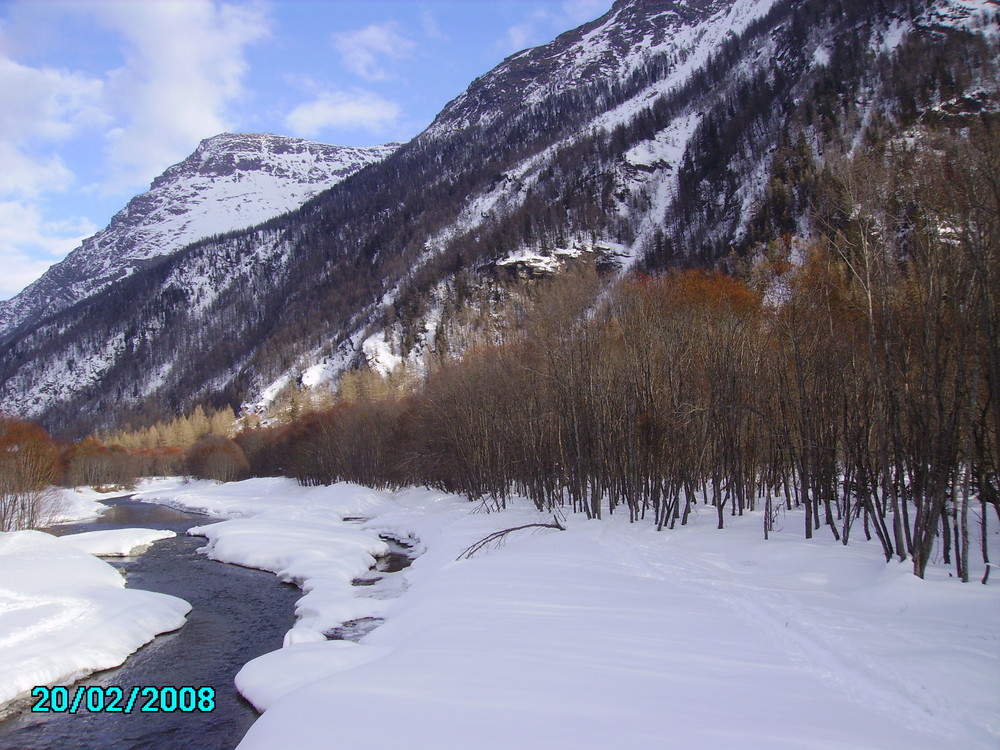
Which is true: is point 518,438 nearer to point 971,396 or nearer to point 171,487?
point 971,396

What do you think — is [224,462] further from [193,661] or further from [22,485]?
[193,661]

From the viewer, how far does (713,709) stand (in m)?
5.91

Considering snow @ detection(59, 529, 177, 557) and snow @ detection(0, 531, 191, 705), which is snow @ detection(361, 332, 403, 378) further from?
snow @ detection(0, 531, 191, 705)

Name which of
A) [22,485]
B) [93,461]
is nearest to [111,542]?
[22,485]

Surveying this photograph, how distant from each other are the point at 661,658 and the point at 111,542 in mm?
29812

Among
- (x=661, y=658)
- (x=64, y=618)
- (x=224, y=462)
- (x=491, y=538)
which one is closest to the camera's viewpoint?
(x=661, y=658)

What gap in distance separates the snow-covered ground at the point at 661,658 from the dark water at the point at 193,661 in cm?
89

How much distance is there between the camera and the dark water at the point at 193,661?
30.3 ft

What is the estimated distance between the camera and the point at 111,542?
2733 cm

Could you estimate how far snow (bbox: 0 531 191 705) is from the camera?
11305 mm

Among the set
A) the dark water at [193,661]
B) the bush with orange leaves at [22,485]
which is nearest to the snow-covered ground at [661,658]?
the dark water at [193,661]

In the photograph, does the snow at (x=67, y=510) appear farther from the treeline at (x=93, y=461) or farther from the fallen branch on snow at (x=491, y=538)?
the fallen branch on snow at (x=491, y=538)

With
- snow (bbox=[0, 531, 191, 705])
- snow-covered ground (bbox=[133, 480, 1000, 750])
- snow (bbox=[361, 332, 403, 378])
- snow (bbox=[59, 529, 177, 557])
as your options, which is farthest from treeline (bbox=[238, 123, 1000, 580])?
snow (bbox=[361, 332, 403, 378])

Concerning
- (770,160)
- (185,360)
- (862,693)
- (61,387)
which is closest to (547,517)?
(862,693)
